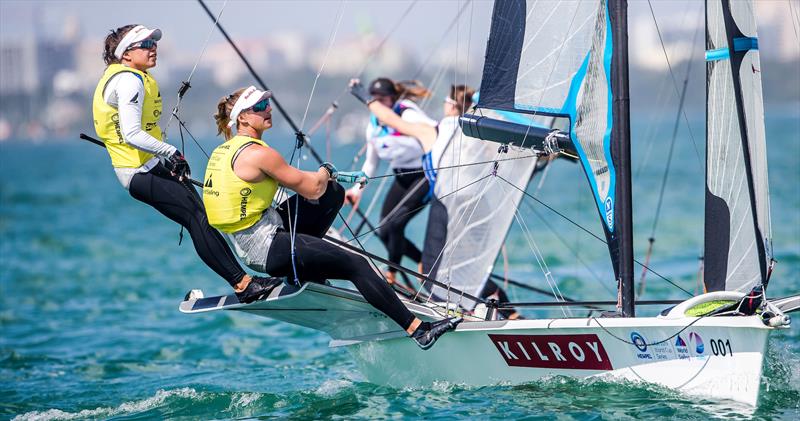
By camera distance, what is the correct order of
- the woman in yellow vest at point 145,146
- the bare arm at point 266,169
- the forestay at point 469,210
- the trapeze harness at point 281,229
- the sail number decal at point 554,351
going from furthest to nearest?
the forestay at point 469,210, the sail number decal at point 554,351, the woman in yellow vest at point 145,146, the trapeze harness at point 281,229, the bare arm at point 266,169

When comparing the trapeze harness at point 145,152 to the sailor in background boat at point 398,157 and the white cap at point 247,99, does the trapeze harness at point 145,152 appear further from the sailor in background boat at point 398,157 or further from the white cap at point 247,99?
the sailor in background boat at point 398,157

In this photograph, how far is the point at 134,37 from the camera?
215 inches

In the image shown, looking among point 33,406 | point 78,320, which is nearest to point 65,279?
point 78,320

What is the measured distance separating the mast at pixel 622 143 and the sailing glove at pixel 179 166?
2244mm

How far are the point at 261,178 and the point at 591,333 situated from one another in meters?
1.92

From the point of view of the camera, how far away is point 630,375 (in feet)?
18.1

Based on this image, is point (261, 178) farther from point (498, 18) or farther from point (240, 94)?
point (498, 18)

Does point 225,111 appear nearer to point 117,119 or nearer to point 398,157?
point 117,119

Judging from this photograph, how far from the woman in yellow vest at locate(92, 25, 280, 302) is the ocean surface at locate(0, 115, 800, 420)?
1.15 metres

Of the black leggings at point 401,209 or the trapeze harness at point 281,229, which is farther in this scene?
the black leggings at point 401,209

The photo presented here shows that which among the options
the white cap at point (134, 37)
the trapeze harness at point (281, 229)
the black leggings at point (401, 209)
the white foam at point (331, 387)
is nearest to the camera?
the trapeze harness at point (281, 229)

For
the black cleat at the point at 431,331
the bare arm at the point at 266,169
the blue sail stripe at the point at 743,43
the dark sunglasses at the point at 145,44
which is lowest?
the black cleat at the point at 431,331

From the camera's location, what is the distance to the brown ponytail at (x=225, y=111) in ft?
17.2

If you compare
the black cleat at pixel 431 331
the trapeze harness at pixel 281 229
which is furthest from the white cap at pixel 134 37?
the black cleat at pixel 431 331
